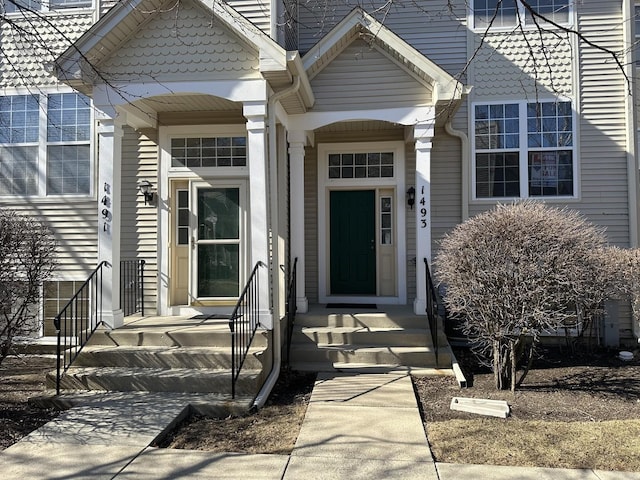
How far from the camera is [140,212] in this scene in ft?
23.1

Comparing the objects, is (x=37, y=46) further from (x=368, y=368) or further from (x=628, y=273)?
(x=628, y=273)

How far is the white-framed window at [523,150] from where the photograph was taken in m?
7.30

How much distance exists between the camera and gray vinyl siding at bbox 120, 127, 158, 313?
697 centimetres

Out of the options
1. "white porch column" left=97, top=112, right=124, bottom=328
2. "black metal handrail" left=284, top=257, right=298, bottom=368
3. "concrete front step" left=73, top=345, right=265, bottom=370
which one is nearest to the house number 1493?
"black metal handrail" left=284, top=257, right=298, bottom=368

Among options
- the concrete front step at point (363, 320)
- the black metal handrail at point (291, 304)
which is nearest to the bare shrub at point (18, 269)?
the black metal handrail at point (291, 304)

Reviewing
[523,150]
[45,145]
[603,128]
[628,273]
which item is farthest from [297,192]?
[603,128]

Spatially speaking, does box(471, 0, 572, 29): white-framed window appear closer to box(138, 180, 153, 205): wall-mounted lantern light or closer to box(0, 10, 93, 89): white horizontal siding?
box(138, 180, 153, 205): wall-mounted lantern light

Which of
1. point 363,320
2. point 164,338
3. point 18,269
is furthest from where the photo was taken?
point 363,320

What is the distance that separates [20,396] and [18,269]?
1362 millimetres

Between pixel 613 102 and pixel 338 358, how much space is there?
601cm

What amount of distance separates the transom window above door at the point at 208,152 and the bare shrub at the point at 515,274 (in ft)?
11.5

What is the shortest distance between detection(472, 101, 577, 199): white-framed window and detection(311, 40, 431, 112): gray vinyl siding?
186 centimetres

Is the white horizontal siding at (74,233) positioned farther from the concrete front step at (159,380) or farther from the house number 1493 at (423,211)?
the house number 1493 at (423,211)

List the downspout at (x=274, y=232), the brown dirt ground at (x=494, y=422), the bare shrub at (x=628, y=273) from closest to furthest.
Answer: the brown dirt ground at (x=494, y=422), the downspout at (x=274, y=232), the bare shrub at (x=628, y=273)
